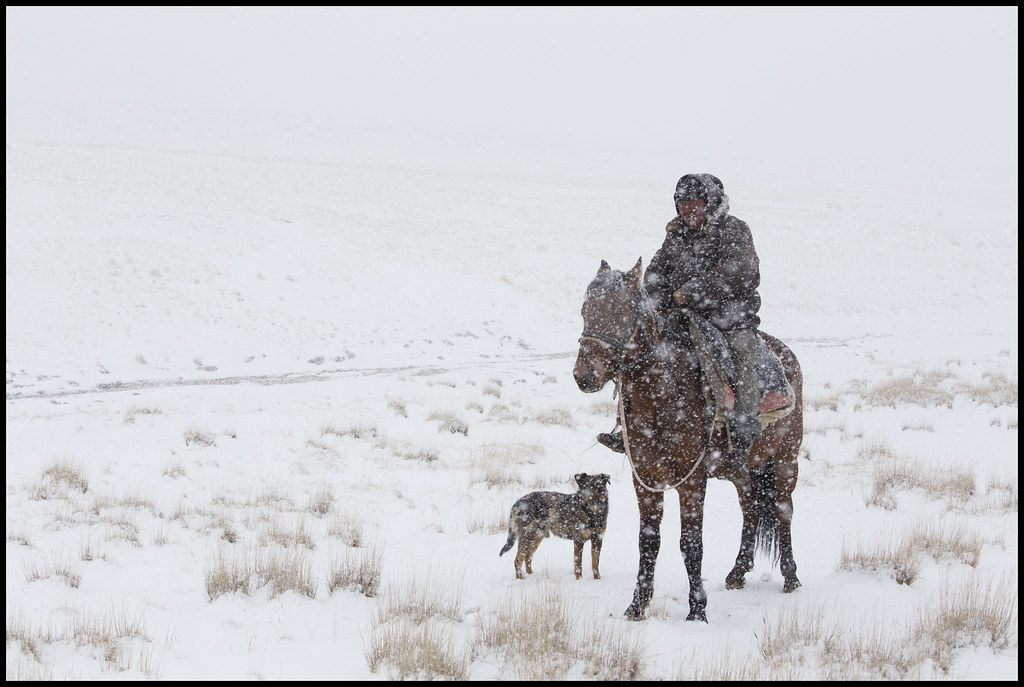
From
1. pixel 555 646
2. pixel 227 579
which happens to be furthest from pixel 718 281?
pixel 227 579

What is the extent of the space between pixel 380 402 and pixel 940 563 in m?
10.6

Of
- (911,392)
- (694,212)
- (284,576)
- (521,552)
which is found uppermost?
(694,212)

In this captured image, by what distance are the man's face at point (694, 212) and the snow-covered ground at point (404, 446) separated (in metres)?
2.74

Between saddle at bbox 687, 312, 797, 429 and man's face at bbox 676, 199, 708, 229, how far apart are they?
69 centimetres

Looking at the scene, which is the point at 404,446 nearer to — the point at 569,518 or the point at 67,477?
the point at 67,477

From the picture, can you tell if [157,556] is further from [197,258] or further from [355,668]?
[197,258]

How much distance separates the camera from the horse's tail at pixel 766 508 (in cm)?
580

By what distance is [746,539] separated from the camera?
232 inches

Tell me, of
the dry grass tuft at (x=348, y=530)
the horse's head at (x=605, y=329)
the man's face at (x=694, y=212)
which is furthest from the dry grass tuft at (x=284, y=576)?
the man's face at (x=694, y=212)

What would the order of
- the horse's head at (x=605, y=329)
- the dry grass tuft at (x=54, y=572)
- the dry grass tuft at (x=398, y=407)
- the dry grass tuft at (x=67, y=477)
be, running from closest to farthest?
the horse's head at (x=605, y=329)
the dry grass tuft at (x=54, y=572)
the dry grass tuft at (x=67, y=477)
the dry grass tuft at (x=398, y=407)

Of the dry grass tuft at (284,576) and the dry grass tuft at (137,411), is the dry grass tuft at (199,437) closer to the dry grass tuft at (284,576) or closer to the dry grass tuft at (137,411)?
the dry grass tuft at (137,411)

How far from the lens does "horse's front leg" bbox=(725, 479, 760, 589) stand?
5.73m

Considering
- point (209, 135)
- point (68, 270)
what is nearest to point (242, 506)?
point (68, 270)

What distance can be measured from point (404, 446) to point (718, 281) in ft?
22.7
